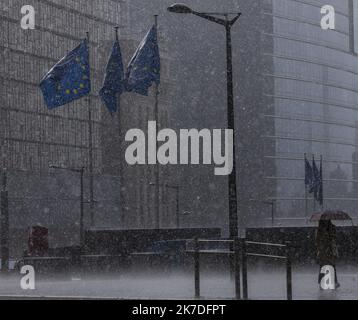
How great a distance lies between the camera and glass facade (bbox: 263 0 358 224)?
126 meters

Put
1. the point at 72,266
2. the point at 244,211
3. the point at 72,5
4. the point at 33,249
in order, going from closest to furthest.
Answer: the point at 72,266
the point at 33,249
the point at 72,5
the point at 244,211

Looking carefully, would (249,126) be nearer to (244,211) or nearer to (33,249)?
(244,211)

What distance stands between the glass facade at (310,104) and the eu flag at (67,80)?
9186 cm

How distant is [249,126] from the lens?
126 meters

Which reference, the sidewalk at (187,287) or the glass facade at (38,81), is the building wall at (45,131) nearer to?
the glass facade at (38,81)

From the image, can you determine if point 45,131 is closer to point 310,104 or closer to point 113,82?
point 310,104

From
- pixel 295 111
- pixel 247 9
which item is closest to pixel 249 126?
pixel 295 111

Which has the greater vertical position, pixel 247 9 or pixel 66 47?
pixel 247 9

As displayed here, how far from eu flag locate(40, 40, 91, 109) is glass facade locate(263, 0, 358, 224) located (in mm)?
91861

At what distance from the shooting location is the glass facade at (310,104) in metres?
126

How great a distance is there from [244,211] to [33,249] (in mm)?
99128

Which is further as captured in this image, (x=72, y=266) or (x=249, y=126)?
(x=249, y=126)

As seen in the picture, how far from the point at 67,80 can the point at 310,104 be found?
334 ft
